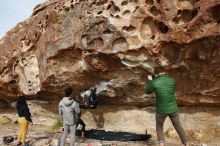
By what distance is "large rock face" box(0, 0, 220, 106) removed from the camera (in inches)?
424

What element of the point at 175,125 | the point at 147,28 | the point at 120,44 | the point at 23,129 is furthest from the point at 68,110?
the point at 147,28

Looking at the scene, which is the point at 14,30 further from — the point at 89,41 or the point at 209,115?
the point at 209,115

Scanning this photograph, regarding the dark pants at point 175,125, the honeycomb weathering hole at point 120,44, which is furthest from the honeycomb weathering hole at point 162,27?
the dark pants at point 175,125

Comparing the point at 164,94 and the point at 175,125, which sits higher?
the point at 164,94

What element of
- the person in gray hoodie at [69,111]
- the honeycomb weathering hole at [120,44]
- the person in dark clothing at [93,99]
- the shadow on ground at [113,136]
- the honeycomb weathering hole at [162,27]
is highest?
the honeycomb weathering hole at [162,27]

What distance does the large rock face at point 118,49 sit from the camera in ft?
35.3

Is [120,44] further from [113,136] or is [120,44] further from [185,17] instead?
[113,136]

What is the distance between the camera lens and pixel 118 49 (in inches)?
466

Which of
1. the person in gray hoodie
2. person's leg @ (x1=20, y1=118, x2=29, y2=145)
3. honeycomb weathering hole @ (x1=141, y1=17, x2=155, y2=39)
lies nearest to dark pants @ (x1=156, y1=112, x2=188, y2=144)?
the person in gray hoodie

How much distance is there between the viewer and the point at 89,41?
12.4 m

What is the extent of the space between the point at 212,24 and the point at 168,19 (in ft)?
3.90

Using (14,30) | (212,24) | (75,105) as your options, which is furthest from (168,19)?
(14,30)

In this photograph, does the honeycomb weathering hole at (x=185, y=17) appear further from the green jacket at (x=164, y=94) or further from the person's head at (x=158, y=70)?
the green jacket at (x=164, y=94)

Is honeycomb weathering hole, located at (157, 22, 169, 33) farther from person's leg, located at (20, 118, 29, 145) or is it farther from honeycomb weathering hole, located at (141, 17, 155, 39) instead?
person's leg, located at (20, 118, 29, 145)
